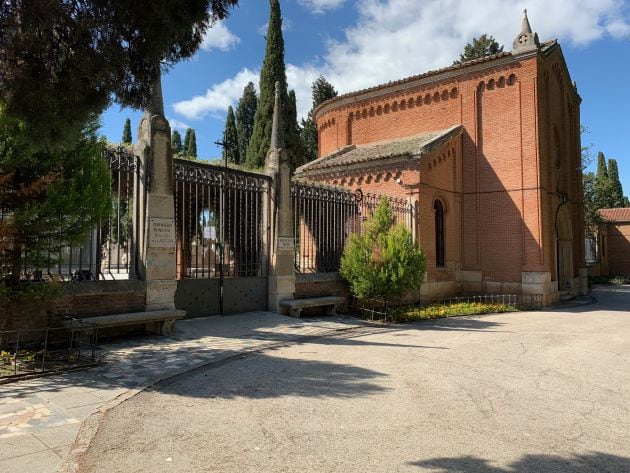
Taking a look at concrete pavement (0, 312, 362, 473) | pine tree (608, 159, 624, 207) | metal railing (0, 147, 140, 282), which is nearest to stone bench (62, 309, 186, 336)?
concrete pavement (0, 312, 362, 473)

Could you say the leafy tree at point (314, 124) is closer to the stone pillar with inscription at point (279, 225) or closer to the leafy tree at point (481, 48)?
the leafy tree at point (481, 48)

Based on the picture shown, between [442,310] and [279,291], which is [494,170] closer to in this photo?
[442,310]

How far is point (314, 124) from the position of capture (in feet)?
120

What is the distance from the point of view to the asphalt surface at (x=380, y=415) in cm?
359

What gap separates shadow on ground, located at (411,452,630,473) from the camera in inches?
136

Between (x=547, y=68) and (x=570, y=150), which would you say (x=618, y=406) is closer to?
(x=547, y=68)

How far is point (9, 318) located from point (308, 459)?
5.19m

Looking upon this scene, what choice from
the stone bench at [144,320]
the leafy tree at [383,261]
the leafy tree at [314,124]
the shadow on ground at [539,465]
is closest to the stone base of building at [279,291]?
the leafy tree at [383,261]

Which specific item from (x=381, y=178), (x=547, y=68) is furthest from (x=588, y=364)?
(x=547, y=68)

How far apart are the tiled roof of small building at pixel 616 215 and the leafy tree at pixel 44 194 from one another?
1580 inches

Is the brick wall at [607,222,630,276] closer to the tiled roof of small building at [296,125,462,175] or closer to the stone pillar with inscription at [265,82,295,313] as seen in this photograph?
the tiled roof of small building at [296,125,462,175]

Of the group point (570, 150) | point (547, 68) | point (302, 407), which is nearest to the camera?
point (302, 407)

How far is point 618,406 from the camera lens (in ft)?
16.9

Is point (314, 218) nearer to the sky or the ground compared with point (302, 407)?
nearer to the sky
